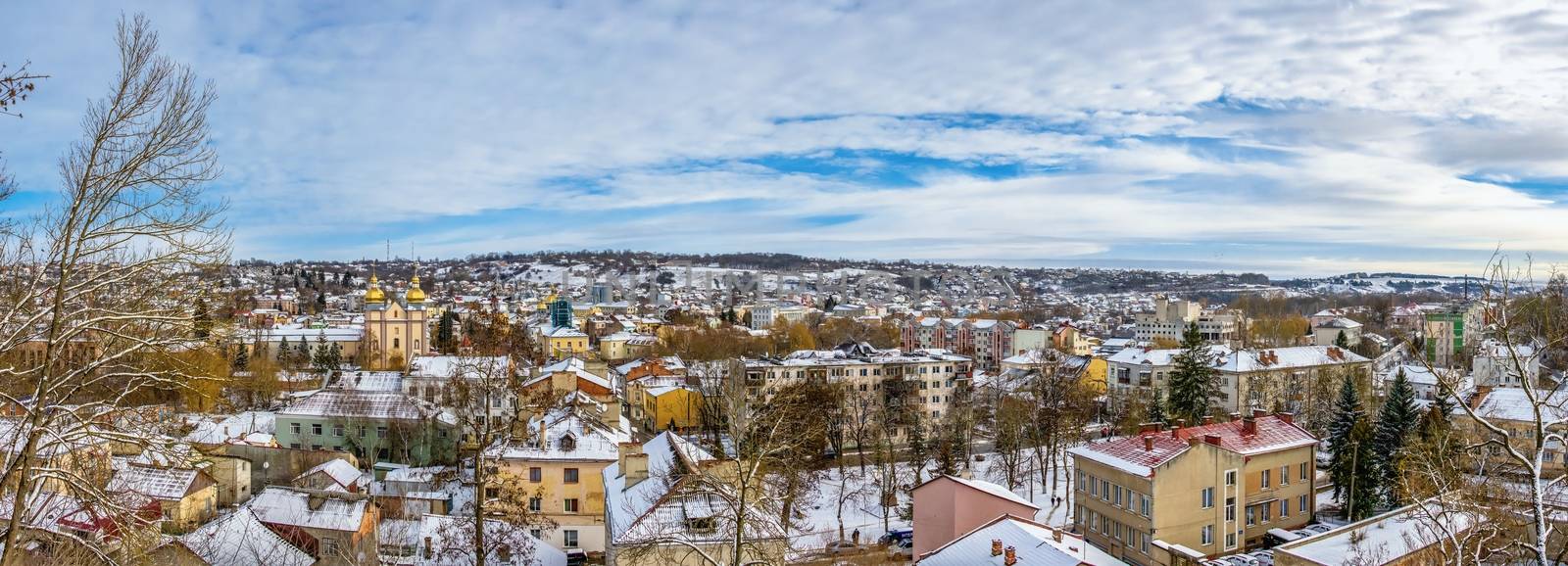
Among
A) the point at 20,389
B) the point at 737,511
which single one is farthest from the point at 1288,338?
the point at 20,389

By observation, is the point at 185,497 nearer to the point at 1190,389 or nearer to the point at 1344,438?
the point at 1344,438

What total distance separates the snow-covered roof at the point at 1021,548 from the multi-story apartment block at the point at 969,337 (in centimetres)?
5744

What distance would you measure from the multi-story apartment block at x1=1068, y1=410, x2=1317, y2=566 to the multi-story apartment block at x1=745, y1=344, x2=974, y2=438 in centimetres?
2039

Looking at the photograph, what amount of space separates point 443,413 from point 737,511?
76.6ft

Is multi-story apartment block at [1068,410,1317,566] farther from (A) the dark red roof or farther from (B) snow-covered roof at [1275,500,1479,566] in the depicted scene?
(B) snow-covered roof at [1275,500,1479,566]

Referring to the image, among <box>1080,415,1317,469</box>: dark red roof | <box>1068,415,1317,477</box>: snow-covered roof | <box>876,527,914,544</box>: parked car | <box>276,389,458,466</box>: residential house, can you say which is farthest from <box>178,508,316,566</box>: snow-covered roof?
<box>1080,415,1317,469</box>: dark red roof

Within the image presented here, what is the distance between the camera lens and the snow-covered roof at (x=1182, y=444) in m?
19.7

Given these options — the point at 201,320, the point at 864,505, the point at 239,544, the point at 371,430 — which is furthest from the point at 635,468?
the point at 371,430

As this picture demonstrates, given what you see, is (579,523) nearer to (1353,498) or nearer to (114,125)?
(114,125)

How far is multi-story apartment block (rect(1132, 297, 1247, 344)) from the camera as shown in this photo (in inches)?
3312

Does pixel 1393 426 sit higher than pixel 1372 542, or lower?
higher

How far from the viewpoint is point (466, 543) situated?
53.2ft

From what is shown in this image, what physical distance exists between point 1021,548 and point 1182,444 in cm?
729

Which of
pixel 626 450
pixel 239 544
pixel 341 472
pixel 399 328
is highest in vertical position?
pixel 626 450
